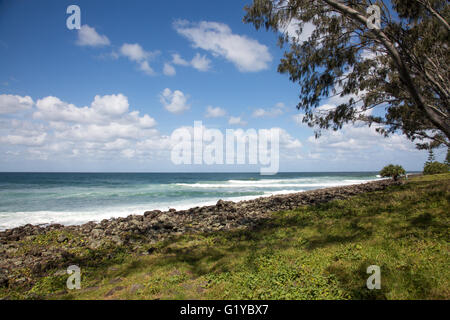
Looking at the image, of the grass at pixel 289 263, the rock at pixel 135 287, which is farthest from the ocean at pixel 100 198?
the rock at pixel 135 287

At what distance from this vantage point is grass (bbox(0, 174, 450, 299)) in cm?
440

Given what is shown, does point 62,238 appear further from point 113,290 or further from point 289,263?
point 289,263

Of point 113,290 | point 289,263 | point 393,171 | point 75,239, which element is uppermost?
point 393,171

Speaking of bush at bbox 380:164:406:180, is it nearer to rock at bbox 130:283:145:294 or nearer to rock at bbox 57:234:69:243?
rock at bbox 130:283:145:294

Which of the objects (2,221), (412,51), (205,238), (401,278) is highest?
(412,51)

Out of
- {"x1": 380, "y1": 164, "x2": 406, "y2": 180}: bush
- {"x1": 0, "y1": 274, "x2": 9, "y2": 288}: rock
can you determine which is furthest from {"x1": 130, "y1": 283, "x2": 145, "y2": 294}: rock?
{"x1": 380, "y1": 164, "x2": 406, "y2": 180}: bush

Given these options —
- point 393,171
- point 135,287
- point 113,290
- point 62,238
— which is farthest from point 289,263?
point 393,171

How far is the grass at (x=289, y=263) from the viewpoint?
14.4 ft

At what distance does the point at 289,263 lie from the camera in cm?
562

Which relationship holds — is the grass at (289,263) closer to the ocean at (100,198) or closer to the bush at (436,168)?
the ocean at (100,198)

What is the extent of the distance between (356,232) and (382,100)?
25.5 feet

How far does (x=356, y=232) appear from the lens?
23.8ft
